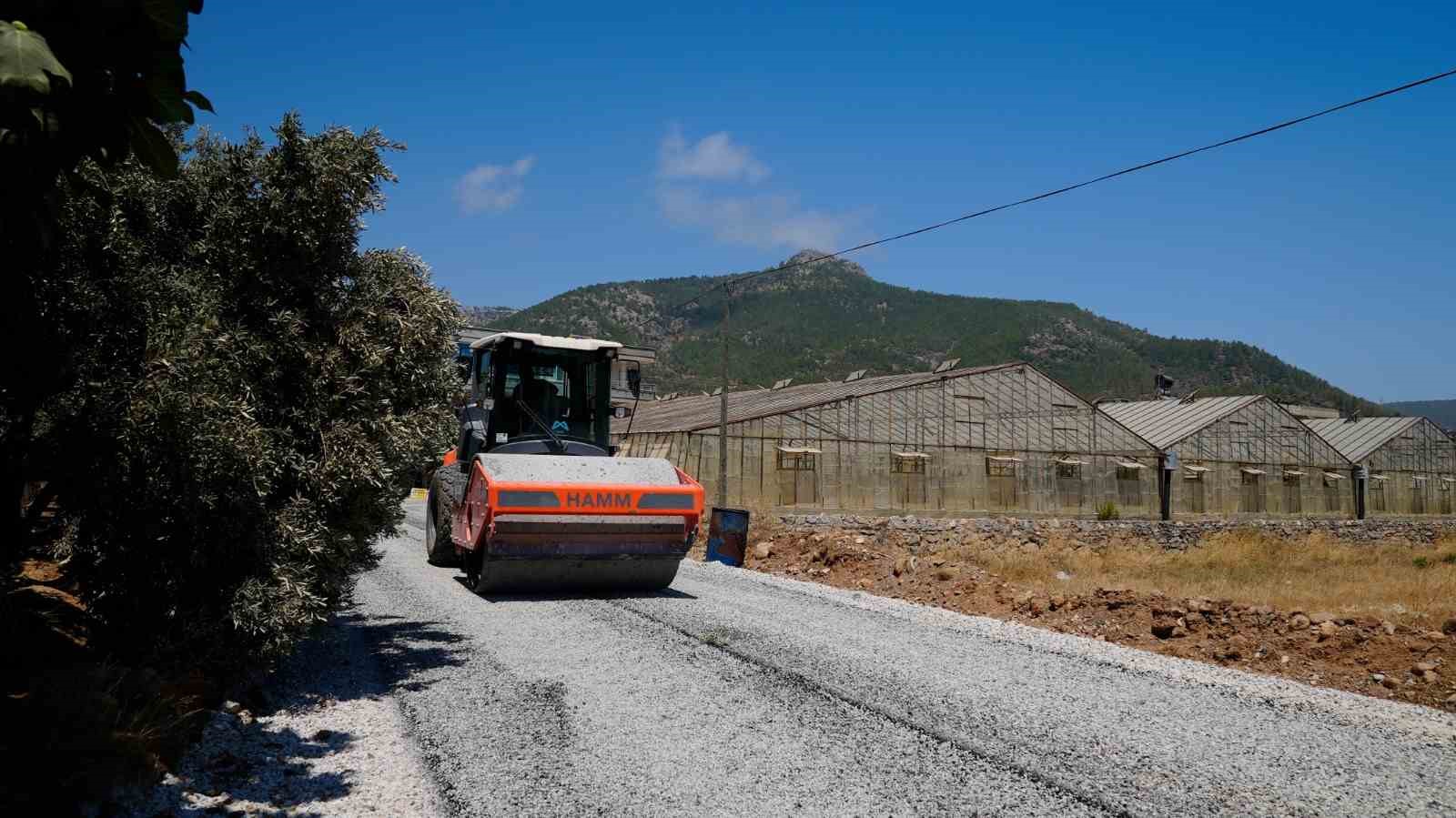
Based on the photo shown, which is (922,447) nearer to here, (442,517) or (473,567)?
(442,517)

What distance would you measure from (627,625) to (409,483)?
9.75ft

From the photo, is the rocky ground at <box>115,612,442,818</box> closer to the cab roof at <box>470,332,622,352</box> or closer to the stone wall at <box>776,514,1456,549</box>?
the cab roof at <box>470,332,622,352</box>

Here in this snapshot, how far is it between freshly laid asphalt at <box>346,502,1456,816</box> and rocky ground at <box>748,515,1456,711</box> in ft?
2.88

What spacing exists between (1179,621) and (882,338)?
357 feet

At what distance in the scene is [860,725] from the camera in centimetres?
622

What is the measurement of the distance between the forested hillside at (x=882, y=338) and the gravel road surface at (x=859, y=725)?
82457 mm

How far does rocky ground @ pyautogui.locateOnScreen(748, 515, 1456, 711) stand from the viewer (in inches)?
336

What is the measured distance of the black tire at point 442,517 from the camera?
13711 mm

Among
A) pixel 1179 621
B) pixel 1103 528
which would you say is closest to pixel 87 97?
pixel 1179 621

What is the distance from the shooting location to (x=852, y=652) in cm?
852

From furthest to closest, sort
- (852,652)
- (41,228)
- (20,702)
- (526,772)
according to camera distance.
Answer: (852,652), (526,772), (20,702), (41,228)

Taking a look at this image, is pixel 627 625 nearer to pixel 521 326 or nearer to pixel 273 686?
pixel 273 686

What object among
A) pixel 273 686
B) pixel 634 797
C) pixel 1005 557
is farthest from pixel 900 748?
pixel 1005 557

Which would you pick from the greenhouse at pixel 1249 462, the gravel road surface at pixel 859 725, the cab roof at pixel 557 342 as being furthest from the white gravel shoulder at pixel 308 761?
the greenhouse at pixel 1249 462
